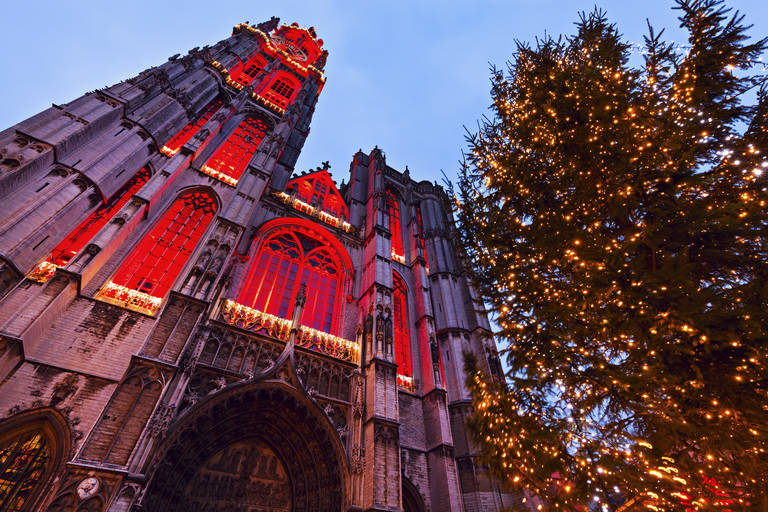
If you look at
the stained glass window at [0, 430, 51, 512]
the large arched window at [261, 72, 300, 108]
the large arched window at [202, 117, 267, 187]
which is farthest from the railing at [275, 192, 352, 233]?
the stained glass window at [0, 430, 51, 512]

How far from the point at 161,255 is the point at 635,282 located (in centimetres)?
1218

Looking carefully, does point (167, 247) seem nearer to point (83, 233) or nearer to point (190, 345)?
point (83, 233)

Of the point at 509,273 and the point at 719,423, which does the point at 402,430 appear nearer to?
the point at 509,273

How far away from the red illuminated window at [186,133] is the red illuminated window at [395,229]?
10562 mm

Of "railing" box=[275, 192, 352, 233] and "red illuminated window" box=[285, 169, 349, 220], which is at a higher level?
"red illuminated window" box=[285, 169, 349, 220]

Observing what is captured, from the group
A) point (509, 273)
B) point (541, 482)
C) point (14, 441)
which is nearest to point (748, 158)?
point (509, 273)

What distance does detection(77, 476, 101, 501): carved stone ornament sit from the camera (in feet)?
18.9

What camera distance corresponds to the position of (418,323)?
15.6m

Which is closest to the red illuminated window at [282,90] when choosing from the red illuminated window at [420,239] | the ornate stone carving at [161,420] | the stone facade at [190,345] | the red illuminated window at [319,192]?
the stone facade at [190,345]

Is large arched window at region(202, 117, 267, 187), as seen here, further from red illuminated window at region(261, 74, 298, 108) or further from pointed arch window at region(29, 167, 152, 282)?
red illuminated window at region(261, 74, 298, 108)

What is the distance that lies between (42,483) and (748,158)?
1294 cm

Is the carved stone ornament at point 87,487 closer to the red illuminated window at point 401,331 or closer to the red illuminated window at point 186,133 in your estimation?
the red illuminated window at point 401,331

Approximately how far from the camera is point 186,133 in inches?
581

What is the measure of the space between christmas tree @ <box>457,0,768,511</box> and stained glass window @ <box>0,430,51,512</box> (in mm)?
8254
